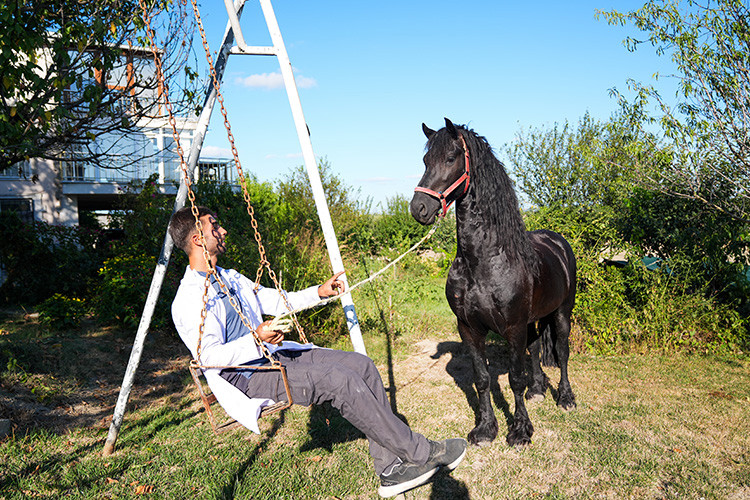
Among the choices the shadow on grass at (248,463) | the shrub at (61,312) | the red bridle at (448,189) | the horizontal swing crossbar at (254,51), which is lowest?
the shadow on grass at (248,463)

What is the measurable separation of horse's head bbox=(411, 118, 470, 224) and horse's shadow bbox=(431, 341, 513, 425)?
2295 millimetres

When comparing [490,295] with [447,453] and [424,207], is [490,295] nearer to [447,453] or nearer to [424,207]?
[424,207]

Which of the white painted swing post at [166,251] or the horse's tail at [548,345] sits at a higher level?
the white painted swing post at [166,251]

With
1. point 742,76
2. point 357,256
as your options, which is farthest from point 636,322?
point 357,256

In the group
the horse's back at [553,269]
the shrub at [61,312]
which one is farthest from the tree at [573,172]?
the shrub at [61,312]

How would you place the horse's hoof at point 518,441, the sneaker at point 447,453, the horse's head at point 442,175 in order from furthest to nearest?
the horse's hoof at point 518,441, the horse's head at point 442,175, the sneaker at point 447,453

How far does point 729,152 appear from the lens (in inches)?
225

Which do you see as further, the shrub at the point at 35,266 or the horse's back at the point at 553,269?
the shrub at the point at 35,266

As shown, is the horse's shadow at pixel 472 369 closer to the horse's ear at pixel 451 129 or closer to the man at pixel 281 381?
the man at pixel 281 381

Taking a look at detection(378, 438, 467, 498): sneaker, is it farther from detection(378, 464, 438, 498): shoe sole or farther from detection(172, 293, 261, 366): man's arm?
detection(172, 293, 261, 366): man's arm

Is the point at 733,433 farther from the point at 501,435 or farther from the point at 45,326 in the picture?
the point at 45,326

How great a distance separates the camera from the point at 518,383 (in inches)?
166

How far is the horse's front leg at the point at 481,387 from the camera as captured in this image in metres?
4.20

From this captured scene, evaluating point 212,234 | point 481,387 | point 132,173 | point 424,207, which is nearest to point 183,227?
point 212,234
